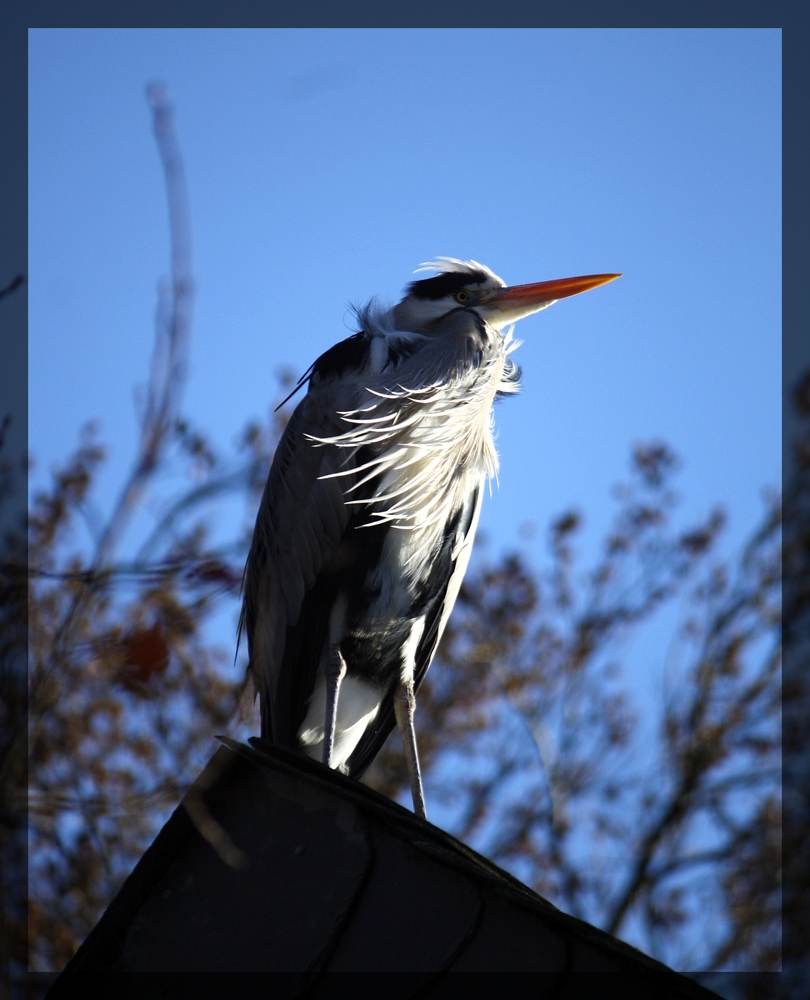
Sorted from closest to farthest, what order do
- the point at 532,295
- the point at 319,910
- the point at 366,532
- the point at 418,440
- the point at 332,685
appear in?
the point at 319,910, the point at 332,685, the point at 366,532, the point at 418,440, the point at 532,295

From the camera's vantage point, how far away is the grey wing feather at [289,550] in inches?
118

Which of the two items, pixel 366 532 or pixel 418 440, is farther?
pixel 418 440

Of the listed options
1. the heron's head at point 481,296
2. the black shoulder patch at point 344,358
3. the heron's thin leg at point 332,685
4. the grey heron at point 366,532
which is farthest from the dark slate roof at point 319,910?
the heron's head at point 481,296

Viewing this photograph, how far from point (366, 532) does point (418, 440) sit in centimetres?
32

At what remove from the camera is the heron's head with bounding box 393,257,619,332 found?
3402mm

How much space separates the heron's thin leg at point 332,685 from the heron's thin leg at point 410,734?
0.64ft

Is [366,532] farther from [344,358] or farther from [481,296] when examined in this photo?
[481,296]

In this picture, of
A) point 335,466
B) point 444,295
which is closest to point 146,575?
point 335,466

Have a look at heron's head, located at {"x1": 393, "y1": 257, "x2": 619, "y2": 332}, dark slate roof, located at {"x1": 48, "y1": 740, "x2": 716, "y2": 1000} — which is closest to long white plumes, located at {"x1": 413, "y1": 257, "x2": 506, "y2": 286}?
heron's head, located at {"x1": 393, "y1": 257, "x2": 619, "y2": 332}

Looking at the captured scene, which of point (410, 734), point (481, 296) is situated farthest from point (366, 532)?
point (481, 296)

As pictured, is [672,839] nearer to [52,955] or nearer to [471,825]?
[471,825]

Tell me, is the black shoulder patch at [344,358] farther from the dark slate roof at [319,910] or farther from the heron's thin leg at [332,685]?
the dark slate roof at [319,910]

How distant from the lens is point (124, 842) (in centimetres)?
165

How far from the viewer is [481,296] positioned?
3.44 metres
